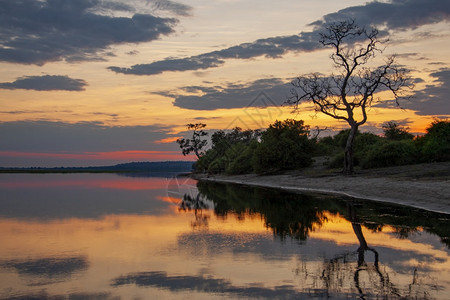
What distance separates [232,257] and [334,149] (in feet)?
233

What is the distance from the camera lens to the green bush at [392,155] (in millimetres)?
48750

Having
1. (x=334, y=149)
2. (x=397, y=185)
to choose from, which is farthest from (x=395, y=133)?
(x=397, y=185)

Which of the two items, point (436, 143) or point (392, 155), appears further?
point (392, 155)

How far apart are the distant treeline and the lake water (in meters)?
27.9

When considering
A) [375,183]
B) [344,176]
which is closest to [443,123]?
[344,176]

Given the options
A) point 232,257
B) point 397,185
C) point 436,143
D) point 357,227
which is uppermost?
point 436,143

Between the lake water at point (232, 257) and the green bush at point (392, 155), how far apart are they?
27.4m

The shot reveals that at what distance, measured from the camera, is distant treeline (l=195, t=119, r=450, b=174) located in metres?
48.7

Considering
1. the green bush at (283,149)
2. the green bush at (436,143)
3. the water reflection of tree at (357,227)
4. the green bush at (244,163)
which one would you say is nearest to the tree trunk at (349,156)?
→ the green bush at (436,143)

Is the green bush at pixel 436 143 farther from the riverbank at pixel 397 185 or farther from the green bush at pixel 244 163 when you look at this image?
the green bush at pixel 244 163

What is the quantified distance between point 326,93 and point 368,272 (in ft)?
121

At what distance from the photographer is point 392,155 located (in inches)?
1943

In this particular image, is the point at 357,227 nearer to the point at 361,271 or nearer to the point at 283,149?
the point at 361,271

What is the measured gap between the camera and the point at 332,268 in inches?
456
